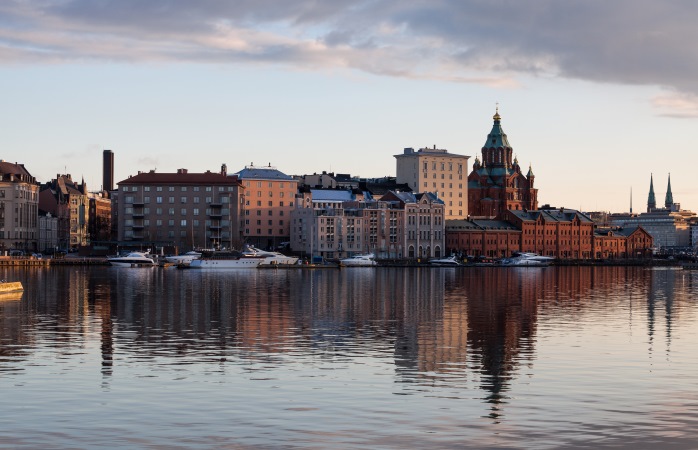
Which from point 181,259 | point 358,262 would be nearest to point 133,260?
point 181,259

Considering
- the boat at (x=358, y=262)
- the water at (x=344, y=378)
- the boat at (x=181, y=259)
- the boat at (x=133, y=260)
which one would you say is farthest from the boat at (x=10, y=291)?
the boat at (x=358, y=262)

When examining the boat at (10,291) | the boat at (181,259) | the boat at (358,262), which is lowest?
the boat at (10,291)

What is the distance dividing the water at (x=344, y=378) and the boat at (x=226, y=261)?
104 m

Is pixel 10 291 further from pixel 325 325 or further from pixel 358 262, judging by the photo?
pixel 358 262

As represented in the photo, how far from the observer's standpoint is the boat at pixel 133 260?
174750 millimetres

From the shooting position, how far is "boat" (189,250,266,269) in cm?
16938

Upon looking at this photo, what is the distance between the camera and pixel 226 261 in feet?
563

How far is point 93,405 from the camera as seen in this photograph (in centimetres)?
2881

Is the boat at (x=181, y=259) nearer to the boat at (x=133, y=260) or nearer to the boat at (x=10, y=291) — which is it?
the boat at (x=133, y=260)

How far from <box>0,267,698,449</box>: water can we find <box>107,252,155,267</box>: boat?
110901 millimetres

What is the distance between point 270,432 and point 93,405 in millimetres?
6351

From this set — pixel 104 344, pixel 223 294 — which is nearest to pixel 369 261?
pixel 223 294

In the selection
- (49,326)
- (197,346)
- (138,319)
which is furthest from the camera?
(138,319)

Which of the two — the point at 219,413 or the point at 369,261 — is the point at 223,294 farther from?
the point at 369,261
